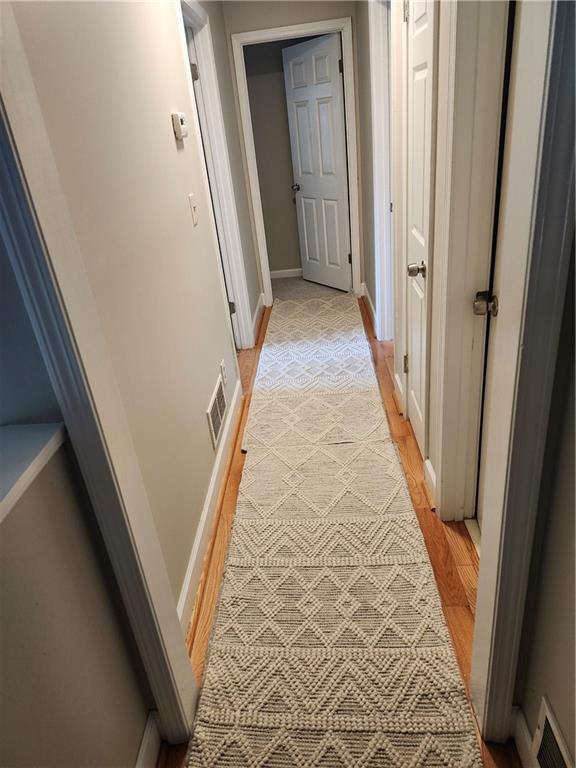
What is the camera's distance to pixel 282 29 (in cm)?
349

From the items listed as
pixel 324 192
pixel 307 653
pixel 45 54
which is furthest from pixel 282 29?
pixel 307 653

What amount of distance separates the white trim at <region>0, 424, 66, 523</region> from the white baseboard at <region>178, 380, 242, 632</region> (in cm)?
90

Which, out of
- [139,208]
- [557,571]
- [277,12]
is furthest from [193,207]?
[277,12]

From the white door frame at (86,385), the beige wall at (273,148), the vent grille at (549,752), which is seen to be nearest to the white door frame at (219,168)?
the beige wall at (273,148)

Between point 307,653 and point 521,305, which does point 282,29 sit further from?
point 307,653

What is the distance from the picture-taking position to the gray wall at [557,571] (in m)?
0.86

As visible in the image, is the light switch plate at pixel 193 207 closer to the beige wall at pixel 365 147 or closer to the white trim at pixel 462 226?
the white trim at pixel 462 226

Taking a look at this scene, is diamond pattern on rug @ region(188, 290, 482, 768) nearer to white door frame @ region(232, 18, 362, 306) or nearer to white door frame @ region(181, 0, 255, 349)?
white door frame @ region(181, 0, 255, 349)

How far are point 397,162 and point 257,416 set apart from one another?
1.47 metres

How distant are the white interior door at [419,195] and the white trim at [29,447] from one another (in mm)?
1357

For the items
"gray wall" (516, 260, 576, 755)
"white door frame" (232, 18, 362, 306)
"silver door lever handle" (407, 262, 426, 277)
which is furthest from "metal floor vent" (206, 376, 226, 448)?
"white door frame" (232, 18, 362, 306)

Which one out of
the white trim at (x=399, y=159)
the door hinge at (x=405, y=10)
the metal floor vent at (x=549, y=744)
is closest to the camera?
the metal floor vent at (x=549, y=744)

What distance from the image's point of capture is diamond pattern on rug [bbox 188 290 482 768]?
1.30 meters

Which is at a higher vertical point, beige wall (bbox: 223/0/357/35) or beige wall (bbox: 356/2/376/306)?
beige wall (bbox: 223/0/357/35)
